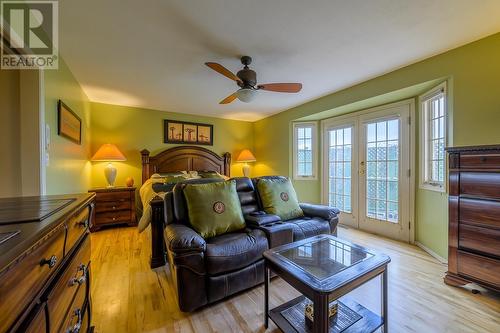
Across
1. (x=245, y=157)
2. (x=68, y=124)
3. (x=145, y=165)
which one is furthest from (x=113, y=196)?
(x=245, y=157)

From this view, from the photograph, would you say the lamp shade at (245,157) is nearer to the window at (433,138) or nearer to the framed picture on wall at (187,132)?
the framed picture on wall at (187,132)

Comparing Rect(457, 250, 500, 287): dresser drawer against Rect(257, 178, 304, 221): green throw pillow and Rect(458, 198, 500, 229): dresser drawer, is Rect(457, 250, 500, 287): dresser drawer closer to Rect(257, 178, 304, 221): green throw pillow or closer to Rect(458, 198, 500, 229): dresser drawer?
Rect(458, 198, 500, 229): dresser drawer

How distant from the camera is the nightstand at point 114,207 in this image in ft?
11.6

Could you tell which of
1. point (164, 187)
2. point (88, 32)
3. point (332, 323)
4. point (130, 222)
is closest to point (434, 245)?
point (332, 323)

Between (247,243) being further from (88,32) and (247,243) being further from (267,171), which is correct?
(267,171)

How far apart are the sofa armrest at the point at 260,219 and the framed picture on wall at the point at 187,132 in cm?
298

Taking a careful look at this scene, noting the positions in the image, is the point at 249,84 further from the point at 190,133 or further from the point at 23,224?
the point at 190,133

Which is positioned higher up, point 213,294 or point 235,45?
point 235,45

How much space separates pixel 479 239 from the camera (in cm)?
170

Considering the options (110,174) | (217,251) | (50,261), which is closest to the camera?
(50,261)

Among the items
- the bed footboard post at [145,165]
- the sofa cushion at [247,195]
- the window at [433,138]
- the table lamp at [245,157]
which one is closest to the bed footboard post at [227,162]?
the table lamp at [245,157]

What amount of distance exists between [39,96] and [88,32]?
70 centimetres

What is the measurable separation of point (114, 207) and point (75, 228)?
3.09 m

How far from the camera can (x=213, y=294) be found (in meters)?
1.63
